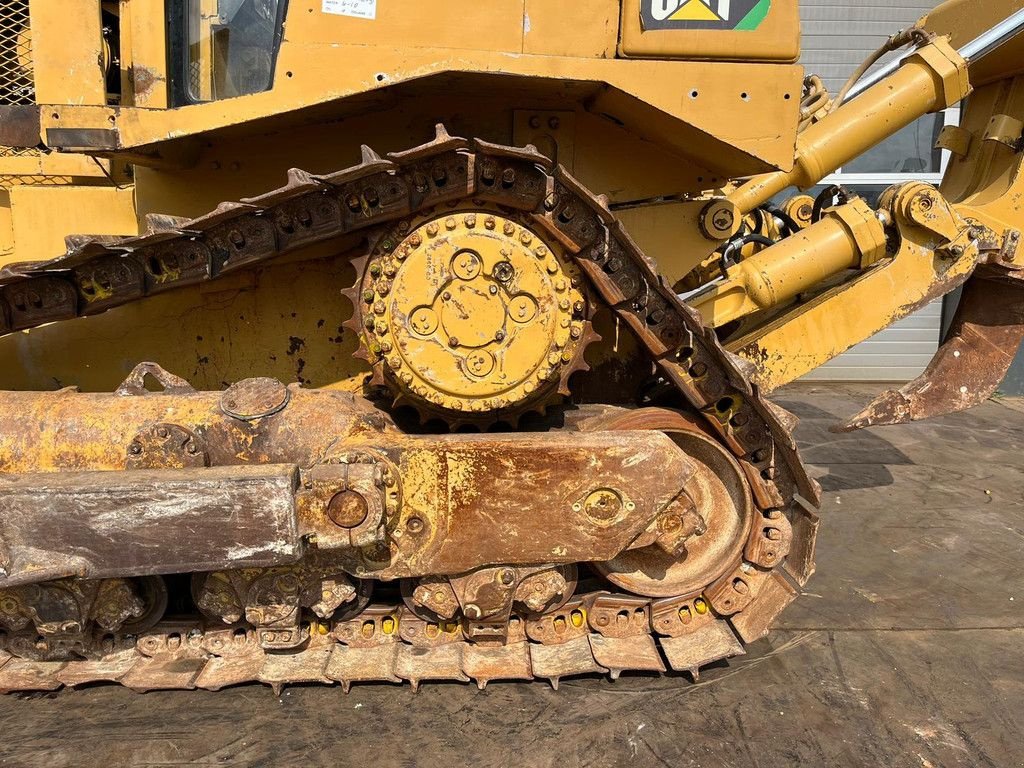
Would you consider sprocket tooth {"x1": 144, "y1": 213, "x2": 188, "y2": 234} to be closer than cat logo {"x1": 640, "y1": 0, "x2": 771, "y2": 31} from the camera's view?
Yes

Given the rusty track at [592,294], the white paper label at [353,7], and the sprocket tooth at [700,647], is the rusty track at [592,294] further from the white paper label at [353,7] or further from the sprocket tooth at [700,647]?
the white paper label at [353,7]

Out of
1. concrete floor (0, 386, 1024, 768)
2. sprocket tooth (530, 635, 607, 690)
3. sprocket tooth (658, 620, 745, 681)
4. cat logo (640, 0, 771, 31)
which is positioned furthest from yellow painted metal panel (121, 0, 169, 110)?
sprocket tooth (658, 620, 745, 681)

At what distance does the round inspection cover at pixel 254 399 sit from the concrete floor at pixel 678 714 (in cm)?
108

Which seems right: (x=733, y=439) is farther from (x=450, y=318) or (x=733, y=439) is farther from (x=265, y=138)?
(x=265, y=138)

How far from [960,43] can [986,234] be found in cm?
121

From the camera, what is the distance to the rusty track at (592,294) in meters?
2.17

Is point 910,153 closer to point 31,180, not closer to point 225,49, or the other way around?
point 225,49

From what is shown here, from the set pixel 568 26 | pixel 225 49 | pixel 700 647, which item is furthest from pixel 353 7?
pixel 700 647

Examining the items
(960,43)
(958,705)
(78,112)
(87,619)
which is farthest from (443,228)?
(960,43)

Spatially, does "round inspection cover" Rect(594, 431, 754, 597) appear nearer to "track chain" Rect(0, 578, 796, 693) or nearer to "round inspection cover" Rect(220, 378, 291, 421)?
"track chain" Rect(0, 578, 796, 693)

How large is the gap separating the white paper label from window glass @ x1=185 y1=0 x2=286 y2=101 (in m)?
0.32

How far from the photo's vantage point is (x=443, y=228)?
7.22 ft

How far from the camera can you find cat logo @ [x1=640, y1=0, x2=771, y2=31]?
2.21 meters

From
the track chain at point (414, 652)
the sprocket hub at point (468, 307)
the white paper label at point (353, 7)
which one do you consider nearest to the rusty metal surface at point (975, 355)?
the track chain at point (414, 652)
